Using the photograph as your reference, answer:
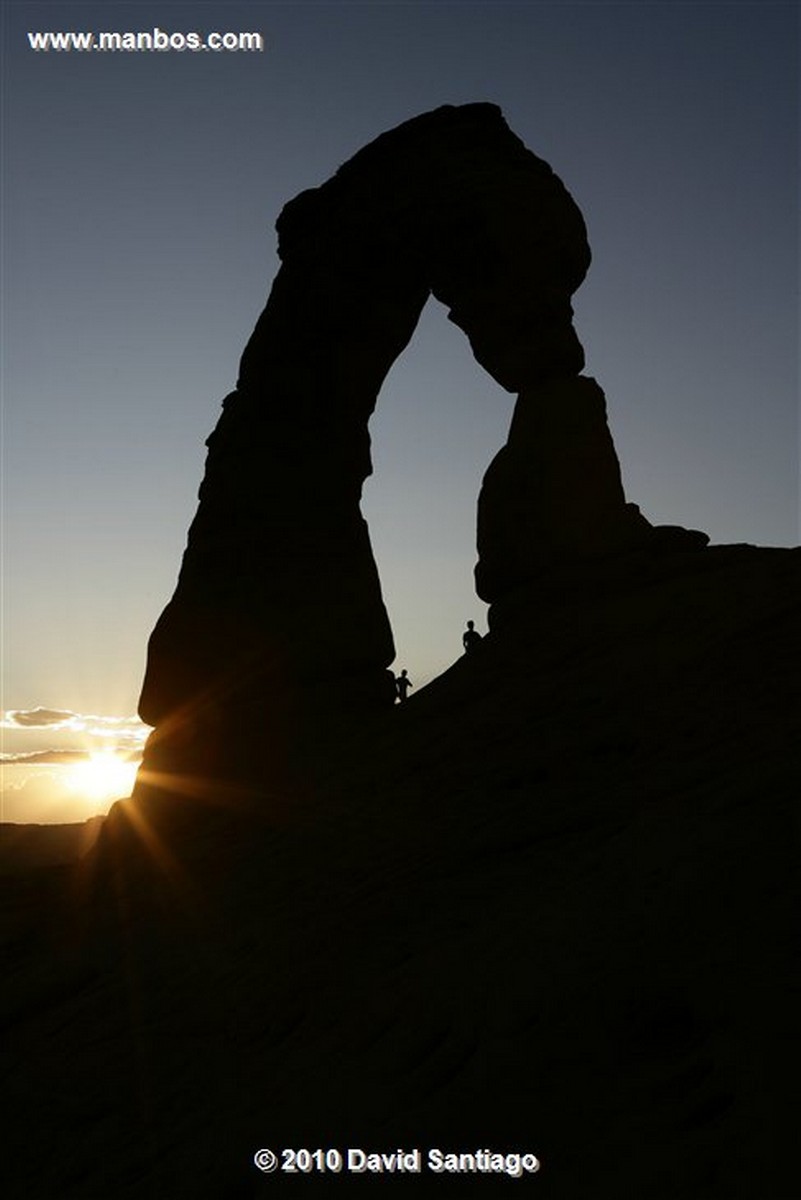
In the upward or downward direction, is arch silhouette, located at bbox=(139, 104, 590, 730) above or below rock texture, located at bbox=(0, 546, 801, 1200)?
above

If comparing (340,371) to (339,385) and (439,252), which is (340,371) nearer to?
(339,385)

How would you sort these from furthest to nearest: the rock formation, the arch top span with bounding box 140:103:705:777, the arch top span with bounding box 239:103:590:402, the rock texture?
the arch top span with bounding box 140:103:705:777
the arch top span with bounding box 239:103:590:402
the rock formation
the rock texture

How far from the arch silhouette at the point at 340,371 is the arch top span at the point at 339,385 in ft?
0.11

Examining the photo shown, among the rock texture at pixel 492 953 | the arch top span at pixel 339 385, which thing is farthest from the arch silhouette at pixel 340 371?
the rock texture at pixel 492 953

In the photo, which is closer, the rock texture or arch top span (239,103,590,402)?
the rock texture

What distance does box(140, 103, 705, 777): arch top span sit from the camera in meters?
18.3

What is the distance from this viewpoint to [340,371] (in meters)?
20.6

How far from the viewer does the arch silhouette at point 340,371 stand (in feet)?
60.4

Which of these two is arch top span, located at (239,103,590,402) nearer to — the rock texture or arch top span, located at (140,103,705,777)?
arch top span, located at (140,103,705,777)

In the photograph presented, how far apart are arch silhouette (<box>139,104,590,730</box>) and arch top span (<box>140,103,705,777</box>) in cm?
3

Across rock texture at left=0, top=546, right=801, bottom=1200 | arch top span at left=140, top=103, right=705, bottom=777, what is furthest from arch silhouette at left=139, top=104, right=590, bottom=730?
rock texture at left=0, top=546, right=801, bottom=1200

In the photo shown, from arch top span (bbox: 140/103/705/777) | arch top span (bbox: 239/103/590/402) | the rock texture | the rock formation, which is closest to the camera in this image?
the rock texture

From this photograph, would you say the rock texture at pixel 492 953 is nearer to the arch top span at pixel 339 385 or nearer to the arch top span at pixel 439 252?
the arch top span at pixel 339 385

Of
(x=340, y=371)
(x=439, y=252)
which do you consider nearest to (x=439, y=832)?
(x=439, y=252)
